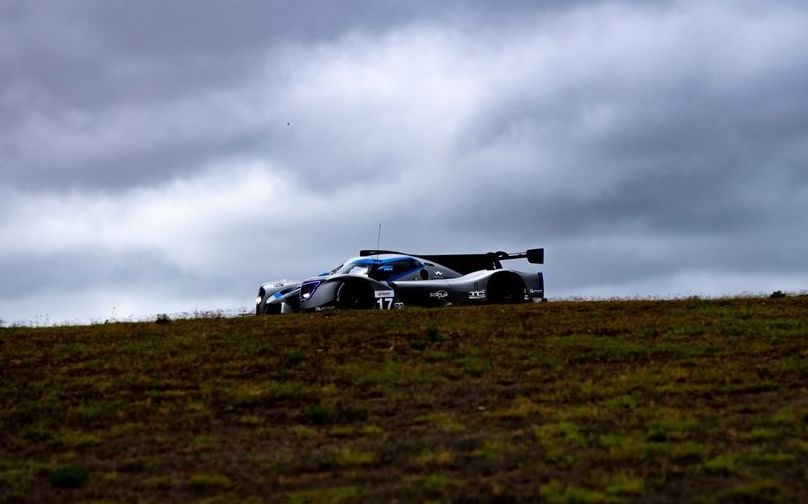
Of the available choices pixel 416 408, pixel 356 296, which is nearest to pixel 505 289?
pixel 356 296

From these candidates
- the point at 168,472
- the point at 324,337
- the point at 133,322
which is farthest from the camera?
the point at 133,322

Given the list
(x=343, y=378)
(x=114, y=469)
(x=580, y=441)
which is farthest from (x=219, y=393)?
(x=580, y=441)

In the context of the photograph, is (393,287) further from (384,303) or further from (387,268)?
(387,268)

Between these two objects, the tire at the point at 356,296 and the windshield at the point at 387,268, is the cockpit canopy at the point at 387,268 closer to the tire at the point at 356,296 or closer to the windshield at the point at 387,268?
the windshield at the point at 387,268

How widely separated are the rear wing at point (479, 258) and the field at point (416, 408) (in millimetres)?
8615

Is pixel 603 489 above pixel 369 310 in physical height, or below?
below

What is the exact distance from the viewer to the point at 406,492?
11.1 m

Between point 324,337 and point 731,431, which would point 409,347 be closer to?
point 324,337

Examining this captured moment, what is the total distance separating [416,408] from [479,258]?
22.4m

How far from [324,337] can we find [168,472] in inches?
385

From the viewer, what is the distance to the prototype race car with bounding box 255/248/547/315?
92.8 feet

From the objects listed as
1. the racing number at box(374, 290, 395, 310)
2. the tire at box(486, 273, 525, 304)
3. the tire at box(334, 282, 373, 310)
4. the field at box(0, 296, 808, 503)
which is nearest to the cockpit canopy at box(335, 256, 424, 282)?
the racing number at box(374, 290, 395, 310)

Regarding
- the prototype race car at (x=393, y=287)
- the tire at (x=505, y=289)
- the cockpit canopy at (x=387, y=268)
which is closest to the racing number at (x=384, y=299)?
the prototype race car at (x=393, y=287)

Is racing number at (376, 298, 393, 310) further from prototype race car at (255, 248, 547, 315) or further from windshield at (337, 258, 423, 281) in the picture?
windshield at (337, 258, 423, 281)
